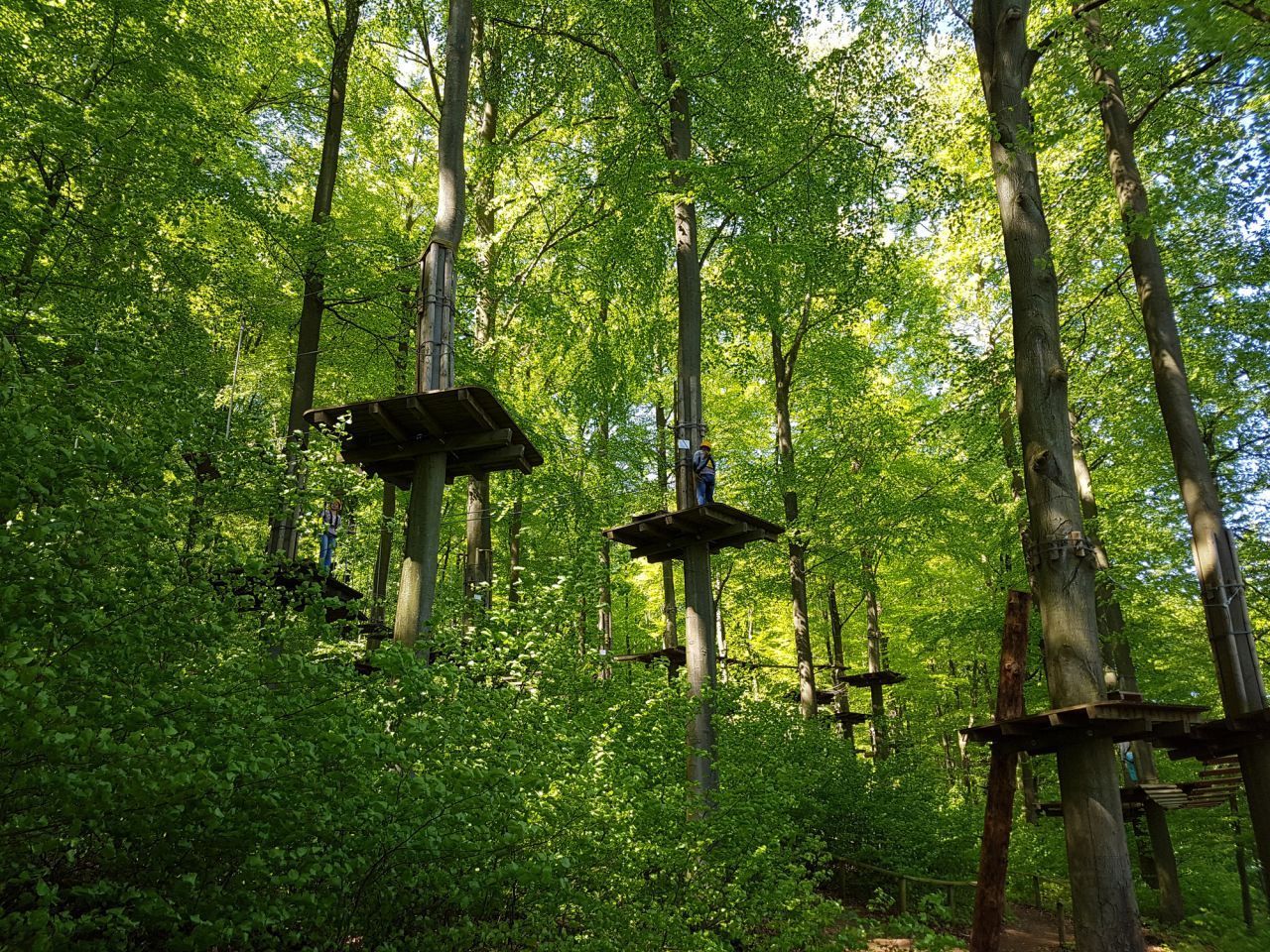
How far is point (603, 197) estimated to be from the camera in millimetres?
15188

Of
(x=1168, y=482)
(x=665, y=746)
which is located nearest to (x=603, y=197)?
(x=665, y=746)

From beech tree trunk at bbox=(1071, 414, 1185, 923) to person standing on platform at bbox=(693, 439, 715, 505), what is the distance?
15.2 ft

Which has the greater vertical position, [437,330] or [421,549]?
[437,330]

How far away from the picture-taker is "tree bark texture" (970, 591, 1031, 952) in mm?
5270

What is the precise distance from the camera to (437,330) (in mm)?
8641

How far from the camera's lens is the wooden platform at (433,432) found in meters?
7.42

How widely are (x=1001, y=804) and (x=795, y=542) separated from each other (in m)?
10.9

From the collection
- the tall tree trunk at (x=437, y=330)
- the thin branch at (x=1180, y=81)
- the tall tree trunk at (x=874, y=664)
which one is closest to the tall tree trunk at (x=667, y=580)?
the tall tree trunk at (x=874, y=664)

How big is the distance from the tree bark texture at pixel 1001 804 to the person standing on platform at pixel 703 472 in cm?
506

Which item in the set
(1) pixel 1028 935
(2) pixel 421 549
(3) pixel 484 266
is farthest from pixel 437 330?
(1) pixel 1028 935

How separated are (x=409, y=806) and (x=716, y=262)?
1584 centimetres

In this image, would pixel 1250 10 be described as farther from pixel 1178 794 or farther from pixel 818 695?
pixel 818 695

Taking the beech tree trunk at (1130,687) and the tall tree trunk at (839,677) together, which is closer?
the beech tree trunk at (1130,687)

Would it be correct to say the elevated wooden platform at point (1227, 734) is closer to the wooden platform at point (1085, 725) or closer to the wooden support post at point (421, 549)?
the wooden platform at point (1085, 725)
